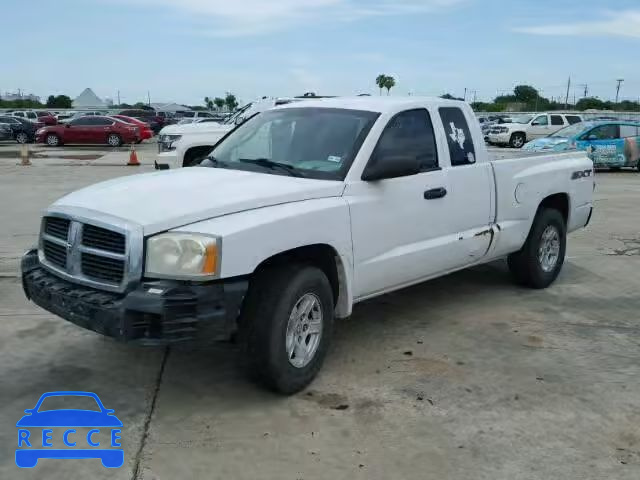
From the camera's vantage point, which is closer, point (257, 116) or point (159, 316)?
point (159, 316)

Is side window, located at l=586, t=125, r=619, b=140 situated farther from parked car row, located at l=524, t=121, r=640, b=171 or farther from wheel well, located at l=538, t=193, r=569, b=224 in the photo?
wheel well, located at l=538, t=193, r=569, b=224

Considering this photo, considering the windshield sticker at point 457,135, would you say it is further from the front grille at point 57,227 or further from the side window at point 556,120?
the side window at point 556,120

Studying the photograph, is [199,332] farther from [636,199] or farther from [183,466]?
[636,199]

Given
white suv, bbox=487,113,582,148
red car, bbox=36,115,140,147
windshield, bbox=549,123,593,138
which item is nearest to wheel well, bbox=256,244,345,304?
windshield, bbox=549,123,593,138

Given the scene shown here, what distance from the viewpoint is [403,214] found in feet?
16.1

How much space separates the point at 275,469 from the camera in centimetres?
339

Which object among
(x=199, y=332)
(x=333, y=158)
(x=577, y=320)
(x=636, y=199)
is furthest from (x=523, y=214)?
(x=636, y=199)

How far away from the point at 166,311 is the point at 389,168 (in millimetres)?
1857

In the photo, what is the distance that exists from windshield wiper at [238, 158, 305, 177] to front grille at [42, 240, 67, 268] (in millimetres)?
1487

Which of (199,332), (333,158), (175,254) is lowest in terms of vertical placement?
(199,332)

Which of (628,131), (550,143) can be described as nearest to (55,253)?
(550,143)

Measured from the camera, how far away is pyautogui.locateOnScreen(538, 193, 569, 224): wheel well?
22.5ft

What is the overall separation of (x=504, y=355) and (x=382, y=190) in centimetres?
154

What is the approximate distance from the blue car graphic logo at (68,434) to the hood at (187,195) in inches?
44.9
